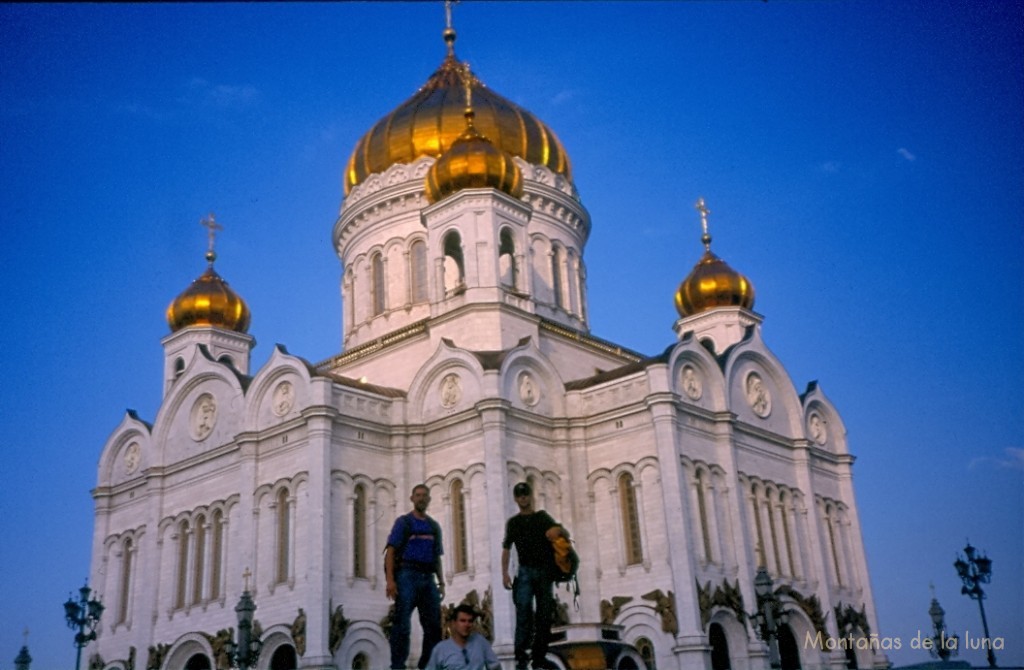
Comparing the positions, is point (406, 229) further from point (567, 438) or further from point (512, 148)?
point (567, 438)

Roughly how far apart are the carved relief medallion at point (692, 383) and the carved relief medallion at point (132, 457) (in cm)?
1503

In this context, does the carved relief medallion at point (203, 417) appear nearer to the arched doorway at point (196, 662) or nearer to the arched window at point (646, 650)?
the arched doorway at point (196, 662)

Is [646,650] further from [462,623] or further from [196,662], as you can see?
[462,623]

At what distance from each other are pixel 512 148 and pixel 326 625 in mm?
15738

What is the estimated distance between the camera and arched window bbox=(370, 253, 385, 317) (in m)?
32.2

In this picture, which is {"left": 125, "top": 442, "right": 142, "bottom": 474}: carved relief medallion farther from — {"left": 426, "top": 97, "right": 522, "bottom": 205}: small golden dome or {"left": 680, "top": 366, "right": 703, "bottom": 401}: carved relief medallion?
{"left": 680, "top": 366, "right": 703, "bottom": 401}: carved relief medallion

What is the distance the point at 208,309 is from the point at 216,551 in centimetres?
923

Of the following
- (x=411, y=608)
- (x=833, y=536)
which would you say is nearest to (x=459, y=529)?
(x=833, y=536)

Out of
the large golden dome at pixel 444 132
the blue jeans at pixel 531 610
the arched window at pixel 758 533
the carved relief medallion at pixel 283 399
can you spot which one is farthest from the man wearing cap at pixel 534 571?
the large golden dome at pixel 444 132

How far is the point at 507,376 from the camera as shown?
83.3 feet

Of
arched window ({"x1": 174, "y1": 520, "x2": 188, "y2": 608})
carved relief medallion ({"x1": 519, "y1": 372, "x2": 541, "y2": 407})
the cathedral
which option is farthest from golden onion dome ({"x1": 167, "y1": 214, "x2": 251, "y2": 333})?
carved relief medallion ({"x1": 519, "y1": 372, "x2": 541, "y2": 407})

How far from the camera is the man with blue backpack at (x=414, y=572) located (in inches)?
415

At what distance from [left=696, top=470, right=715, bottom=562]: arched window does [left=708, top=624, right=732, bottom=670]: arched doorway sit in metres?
1.58

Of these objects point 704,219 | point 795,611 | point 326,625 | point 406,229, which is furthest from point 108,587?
point 704,219
